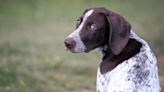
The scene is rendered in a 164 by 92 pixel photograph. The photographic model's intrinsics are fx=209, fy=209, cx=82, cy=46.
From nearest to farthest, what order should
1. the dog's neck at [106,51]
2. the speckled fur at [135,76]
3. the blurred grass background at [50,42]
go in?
the speckled fur at [135,76] < the dog's neck at [106,51] < the blurred grass background at [50,42]

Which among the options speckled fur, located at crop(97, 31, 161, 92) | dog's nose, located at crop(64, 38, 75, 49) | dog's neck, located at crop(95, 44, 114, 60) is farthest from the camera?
dog's neck, located at crop(95, 44, 114, 60)

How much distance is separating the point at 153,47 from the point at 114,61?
4.39m

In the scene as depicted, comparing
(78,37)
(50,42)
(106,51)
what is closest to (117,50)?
(106,51)

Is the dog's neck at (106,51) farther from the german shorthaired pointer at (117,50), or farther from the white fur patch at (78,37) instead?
the white fur patch at (78,37)

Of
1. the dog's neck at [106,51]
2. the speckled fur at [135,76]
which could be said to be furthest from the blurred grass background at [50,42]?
the speckled fur at [135,76]

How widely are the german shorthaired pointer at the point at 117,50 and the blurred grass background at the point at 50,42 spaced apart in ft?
6.69

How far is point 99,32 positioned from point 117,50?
1.06 feet

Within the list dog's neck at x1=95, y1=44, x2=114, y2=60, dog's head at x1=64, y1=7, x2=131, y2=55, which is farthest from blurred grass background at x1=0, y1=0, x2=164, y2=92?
dog's head at x1=64, y1=7, x2=131, y2=55

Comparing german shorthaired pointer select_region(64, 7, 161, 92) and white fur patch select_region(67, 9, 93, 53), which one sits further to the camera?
white fur patch select_region(67, 9, 93, 53)

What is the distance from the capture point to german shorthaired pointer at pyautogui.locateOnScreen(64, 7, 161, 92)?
2406mm

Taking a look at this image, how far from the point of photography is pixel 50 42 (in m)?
5.79

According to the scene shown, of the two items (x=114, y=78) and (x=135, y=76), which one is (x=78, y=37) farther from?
(x=135, y=76)

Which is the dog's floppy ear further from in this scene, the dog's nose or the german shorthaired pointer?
the dog's nose

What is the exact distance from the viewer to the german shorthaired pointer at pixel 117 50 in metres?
2.41
